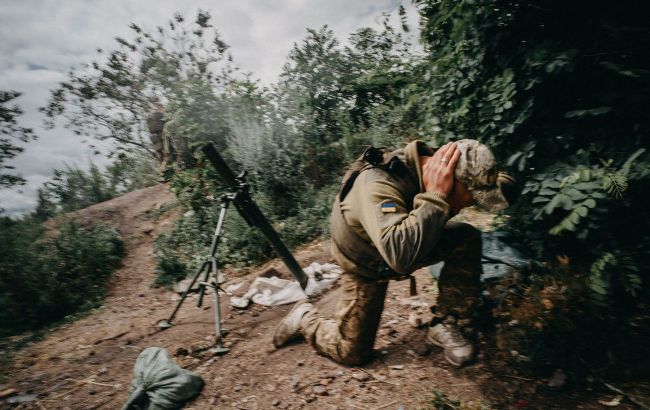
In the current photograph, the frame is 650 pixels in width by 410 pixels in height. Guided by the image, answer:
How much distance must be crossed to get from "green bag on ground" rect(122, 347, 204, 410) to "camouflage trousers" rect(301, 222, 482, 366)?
1.18 m

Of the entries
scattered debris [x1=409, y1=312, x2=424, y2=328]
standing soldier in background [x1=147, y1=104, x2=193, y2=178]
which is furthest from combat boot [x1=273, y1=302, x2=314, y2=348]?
standing soldier in background [x1=147, y1=104, x2=193, y2=178]

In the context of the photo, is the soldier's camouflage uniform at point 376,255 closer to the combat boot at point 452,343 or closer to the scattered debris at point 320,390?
the combat boot at point 452,343

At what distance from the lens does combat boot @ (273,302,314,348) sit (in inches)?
111

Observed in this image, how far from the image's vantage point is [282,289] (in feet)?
14.2

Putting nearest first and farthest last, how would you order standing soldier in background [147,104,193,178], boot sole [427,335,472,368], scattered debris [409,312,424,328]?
1. boot sole [427,335,472,368]
2. scattered debris [409,312,424,328]
3. standing soldier in background [147,104,193,178]

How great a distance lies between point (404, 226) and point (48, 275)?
6.83m

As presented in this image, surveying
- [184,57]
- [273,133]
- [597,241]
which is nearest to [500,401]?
[597,241]

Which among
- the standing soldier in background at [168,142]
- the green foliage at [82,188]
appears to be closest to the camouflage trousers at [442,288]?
the standing soldier in background at [168,142]

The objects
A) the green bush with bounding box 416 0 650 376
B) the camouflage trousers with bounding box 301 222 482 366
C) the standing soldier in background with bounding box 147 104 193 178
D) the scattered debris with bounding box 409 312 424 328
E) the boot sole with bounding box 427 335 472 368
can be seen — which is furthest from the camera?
the standing soldier in background with bounding box 147 104 193 178

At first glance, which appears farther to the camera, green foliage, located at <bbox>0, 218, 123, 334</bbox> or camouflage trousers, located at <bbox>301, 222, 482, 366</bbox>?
green foliage, located at <bbox>0, 218, 123, 334</bbox>

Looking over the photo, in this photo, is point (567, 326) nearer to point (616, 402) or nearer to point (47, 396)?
point (616, 402)

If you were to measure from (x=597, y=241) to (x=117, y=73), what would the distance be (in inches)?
737

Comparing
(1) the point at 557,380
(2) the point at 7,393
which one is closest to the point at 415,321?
(1) the point at 557,380

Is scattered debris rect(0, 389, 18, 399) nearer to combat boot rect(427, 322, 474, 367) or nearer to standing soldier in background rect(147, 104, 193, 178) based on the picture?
combat boot rect(427, 322, 474, 367)
